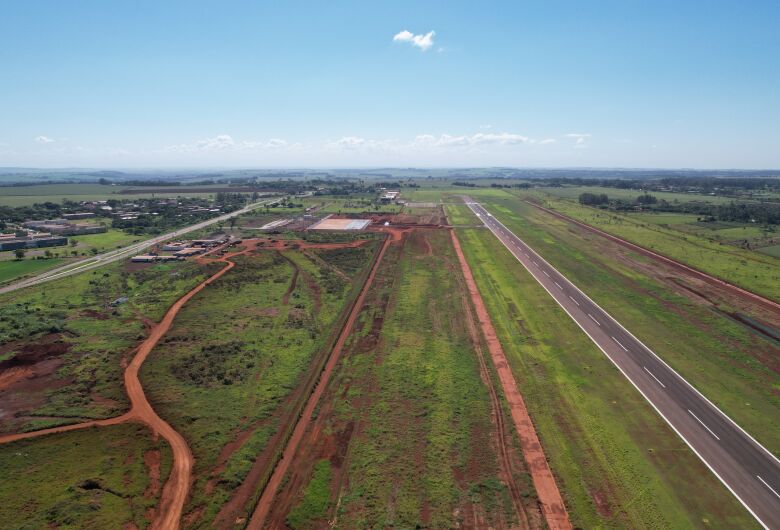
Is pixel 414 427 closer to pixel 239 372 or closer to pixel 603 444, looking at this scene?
pixel 603 444

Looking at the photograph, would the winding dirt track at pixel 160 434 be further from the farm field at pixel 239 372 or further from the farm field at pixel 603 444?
the farm field at pixel 603 444

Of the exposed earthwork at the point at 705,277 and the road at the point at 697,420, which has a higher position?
the exposed earthwork at the point at 705,277

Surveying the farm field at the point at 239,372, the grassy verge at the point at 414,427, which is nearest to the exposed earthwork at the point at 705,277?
the grassy verge at the point at 414,427

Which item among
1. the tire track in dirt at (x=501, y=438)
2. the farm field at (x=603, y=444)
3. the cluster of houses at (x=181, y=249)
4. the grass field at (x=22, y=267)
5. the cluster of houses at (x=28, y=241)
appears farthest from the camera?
the cluster of houses at (x=28, y=241)

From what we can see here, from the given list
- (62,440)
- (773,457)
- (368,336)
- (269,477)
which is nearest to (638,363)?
(773,457)

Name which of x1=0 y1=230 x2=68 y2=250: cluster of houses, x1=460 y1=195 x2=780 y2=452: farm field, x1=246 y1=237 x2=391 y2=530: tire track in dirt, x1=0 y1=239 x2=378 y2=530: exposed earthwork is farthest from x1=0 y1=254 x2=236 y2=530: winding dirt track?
x1=0 y1=230 x2=68 y2=250: cluster of houses

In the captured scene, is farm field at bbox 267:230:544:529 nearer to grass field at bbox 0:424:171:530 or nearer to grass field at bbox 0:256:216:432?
grass field at bbox 0:424:171:530

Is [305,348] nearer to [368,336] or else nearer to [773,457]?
[368,336]

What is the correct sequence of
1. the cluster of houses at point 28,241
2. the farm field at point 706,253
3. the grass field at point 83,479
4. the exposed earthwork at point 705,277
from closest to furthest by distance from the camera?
1. the grass field at point 83,479
2. the exposed earthwork at point 705,277
3. the farm field at point 706,253
4. the cluster of houses at point 28,241
